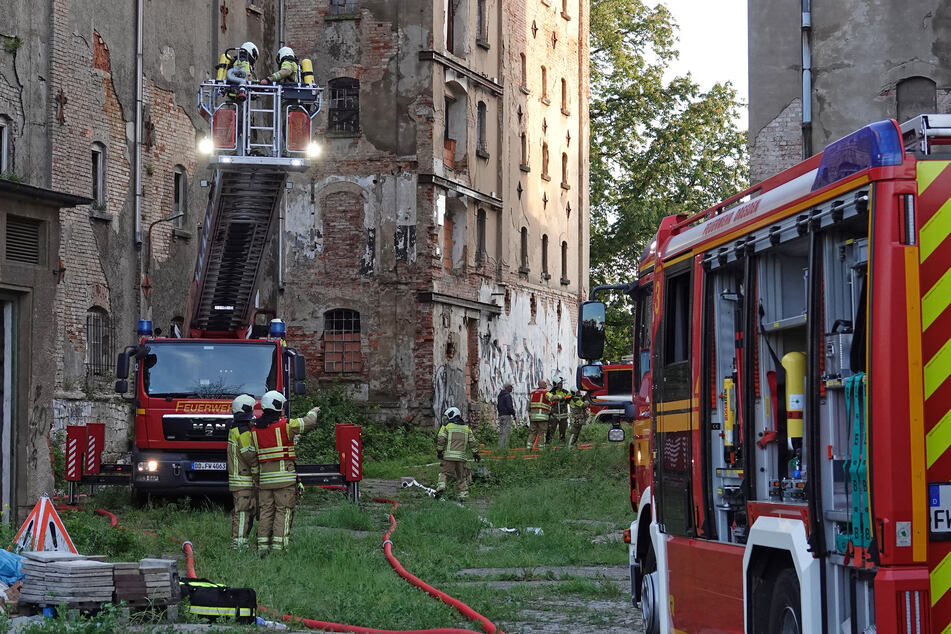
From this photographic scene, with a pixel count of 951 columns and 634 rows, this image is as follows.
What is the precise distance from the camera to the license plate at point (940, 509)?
5941 millimetres

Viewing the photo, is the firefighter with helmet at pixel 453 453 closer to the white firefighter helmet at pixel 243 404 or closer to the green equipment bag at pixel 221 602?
the white firefighter helmet at pixel 243 404

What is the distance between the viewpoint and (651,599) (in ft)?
32.6

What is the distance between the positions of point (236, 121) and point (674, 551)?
511 inches

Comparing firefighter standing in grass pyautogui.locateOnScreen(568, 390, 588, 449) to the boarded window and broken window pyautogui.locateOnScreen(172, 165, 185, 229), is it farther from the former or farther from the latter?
the boarded window

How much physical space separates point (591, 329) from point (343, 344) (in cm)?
2663

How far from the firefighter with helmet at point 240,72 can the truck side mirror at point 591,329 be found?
10.5 meters

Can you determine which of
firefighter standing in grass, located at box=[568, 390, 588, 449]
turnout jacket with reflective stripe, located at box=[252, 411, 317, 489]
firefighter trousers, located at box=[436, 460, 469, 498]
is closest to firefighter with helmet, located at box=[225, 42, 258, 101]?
turnout jacket with reflective stripe, located at box=[252, 411, 317, 489]

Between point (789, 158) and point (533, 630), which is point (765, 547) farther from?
point (789, 158)

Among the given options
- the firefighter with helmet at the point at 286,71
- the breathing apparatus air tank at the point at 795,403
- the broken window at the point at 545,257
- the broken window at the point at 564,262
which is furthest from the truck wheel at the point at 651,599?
the broken window at the point at 564,262

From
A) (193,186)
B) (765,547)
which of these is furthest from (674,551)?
(193,186)

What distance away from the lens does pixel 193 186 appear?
108 feet

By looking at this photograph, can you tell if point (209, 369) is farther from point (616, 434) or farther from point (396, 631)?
point (396, 631)

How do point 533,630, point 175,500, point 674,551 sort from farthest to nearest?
point 175,500 → point 533,630 → point 674,551

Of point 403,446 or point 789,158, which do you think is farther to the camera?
point 403,446
